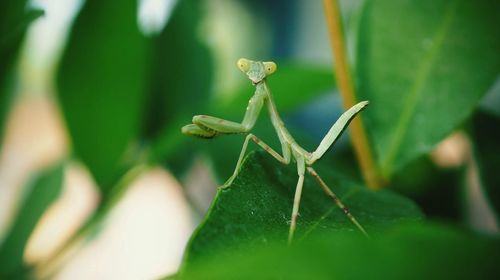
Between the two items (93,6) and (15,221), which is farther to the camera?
(15,221)

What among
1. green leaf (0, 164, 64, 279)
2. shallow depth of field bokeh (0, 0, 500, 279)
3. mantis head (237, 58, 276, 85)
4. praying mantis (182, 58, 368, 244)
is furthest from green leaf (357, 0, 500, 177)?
green leaf (0, 164, 64, 279)

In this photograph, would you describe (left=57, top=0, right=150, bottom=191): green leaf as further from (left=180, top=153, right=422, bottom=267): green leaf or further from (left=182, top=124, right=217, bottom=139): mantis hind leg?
(left=180, top=153, right=422, bottom=267): green leaf

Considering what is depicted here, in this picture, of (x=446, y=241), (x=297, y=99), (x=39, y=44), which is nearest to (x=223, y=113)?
(x=297, y=99)

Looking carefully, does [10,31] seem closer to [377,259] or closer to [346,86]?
[346,86]

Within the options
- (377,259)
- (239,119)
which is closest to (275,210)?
(377,259)

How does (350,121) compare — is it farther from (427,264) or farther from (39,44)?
(39,44)

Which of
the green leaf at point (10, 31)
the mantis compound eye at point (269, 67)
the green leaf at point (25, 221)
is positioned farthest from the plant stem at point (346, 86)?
the green leaf at point (25, 221)

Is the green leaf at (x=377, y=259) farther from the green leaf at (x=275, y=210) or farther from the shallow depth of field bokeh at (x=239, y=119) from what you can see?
the green leaf at (x=275, y=210)
